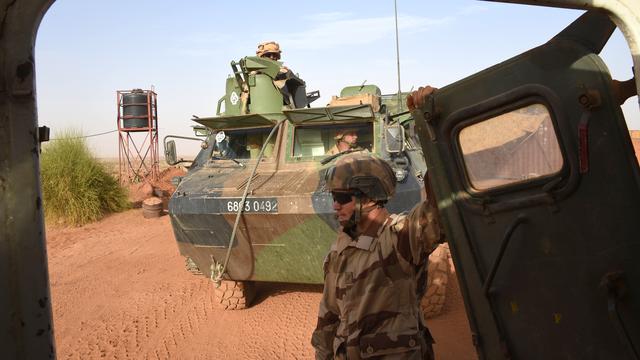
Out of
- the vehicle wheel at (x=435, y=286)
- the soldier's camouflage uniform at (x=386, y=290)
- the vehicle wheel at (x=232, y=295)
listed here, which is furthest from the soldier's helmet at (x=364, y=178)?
the vehicle wheel at (x=232, y=295)

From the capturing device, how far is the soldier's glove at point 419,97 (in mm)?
1673

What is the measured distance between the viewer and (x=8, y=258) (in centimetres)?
100

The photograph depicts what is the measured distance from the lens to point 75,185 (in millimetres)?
11219

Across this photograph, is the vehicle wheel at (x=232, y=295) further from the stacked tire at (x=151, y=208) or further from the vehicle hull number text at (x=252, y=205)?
the stacked tire at (x=151, y=208)

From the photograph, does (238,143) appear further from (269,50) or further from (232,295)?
(269,50)

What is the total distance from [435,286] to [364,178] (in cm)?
292

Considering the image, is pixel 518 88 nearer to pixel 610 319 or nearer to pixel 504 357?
pixel 610 319

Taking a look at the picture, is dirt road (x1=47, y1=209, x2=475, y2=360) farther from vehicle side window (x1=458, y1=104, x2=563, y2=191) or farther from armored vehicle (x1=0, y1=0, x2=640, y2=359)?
vehicle side window (x1=458, y1=104, x2=563, y2=191)

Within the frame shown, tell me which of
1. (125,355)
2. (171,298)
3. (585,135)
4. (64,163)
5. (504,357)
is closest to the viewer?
(585,135)

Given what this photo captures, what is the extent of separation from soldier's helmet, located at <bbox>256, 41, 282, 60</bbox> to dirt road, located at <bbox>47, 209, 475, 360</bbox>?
370 cm

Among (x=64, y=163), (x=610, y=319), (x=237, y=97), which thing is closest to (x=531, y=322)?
(x=610, y=319)

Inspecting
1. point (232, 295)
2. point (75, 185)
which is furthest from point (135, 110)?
point (232, 295)

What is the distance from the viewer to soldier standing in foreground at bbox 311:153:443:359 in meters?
1.95

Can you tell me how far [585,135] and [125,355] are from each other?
4.27m
